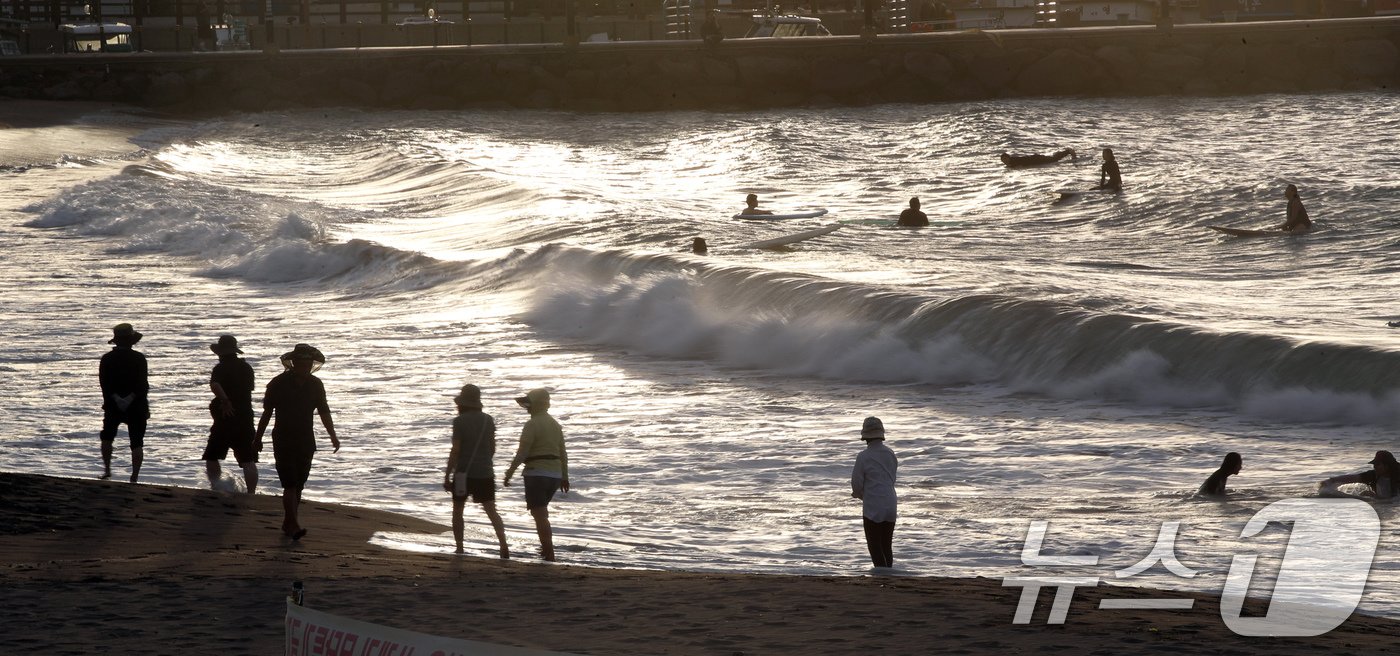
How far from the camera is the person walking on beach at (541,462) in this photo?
390 inches

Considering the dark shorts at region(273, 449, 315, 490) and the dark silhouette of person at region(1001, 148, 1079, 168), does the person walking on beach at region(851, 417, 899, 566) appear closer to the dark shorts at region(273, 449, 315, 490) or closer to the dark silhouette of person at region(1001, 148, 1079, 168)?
the dark shorts at region(273, 449, 315, 490)

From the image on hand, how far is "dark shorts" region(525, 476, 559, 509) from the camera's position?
9945 millimetres

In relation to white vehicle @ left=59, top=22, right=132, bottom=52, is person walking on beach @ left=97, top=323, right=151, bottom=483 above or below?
below

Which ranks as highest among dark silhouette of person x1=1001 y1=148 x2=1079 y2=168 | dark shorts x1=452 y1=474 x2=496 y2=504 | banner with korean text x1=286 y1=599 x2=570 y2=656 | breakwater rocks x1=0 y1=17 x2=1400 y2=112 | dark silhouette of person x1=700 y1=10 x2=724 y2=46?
dark silhouette of person x1=700 y1=10 x2=724 y2=46

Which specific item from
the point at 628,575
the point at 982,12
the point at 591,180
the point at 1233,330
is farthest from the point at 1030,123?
the point at 628,575

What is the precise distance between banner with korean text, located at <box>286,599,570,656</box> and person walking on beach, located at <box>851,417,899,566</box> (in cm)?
513

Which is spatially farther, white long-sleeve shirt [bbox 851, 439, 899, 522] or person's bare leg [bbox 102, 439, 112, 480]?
person's bare leg [bbox 102, 439, 112, 480]

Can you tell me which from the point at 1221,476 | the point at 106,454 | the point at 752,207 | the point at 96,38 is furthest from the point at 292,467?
the point at 96,38

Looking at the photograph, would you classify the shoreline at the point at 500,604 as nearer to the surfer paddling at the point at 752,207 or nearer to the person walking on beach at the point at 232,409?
the person walking on beach at the point at 232,409

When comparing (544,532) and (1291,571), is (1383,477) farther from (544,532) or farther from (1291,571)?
(544,532)

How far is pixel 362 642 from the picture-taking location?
4.84 meters

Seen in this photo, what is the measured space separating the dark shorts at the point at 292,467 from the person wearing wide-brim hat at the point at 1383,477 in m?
7.06

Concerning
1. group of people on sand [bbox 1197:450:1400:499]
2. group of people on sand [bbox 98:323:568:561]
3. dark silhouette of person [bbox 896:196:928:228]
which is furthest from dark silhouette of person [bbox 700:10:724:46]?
group of people on sand [bbox 98:323:568:561]

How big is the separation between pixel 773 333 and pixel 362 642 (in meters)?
14.8
